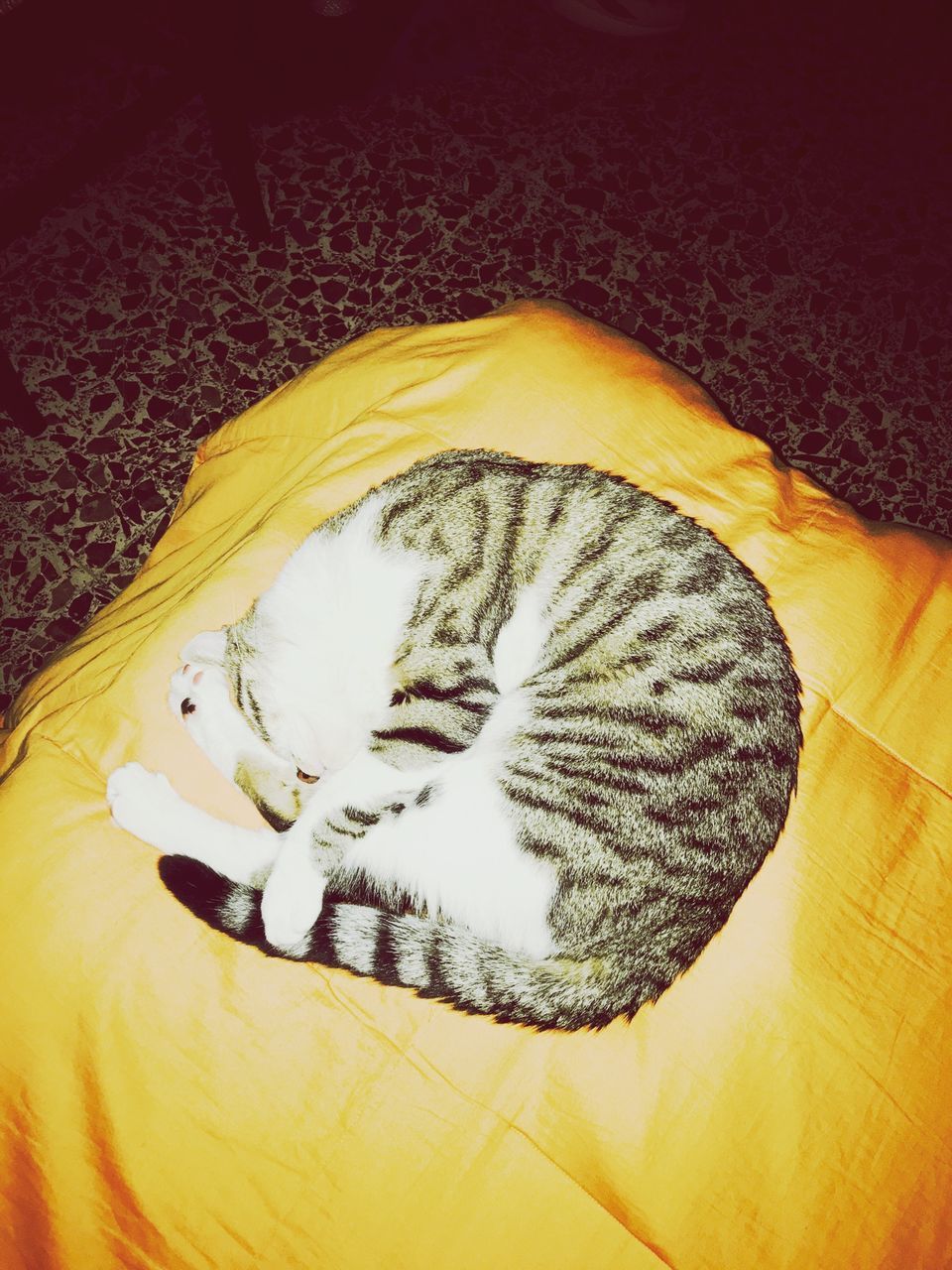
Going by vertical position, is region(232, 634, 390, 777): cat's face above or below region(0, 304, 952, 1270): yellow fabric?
above

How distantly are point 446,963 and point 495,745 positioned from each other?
1.17ft

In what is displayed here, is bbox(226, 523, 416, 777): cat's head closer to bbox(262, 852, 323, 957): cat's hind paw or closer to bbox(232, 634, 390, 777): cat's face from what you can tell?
bbox(232, 634, 390, 777): cat's face

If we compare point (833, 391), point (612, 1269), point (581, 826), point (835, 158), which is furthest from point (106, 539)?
point (835, 158)

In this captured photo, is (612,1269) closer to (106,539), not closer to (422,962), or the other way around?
(422,962)

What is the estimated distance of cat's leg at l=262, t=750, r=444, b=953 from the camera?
1.03m

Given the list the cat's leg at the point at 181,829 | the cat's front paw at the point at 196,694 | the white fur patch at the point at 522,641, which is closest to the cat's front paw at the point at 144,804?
the cat's leg at the point at 181,829

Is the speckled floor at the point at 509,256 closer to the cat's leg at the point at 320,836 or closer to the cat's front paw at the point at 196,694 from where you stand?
the cat's front paw at the point at 196,694

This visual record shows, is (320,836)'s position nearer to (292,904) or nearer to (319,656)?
(292,904)

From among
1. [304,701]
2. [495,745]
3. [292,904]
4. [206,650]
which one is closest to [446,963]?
[292,904]

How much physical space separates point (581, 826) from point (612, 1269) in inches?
20.9

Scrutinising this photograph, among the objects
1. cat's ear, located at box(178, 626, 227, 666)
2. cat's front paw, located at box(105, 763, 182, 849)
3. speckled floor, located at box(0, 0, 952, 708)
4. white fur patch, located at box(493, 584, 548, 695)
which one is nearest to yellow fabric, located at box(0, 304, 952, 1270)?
cat's front paw, located at box(105, 763, 182, 849)

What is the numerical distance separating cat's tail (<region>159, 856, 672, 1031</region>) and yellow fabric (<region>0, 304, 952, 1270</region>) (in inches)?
1.2

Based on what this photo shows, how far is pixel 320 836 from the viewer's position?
113 cm

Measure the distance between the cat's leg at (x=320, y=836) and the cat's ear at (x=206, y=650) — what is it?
0.28 meters
